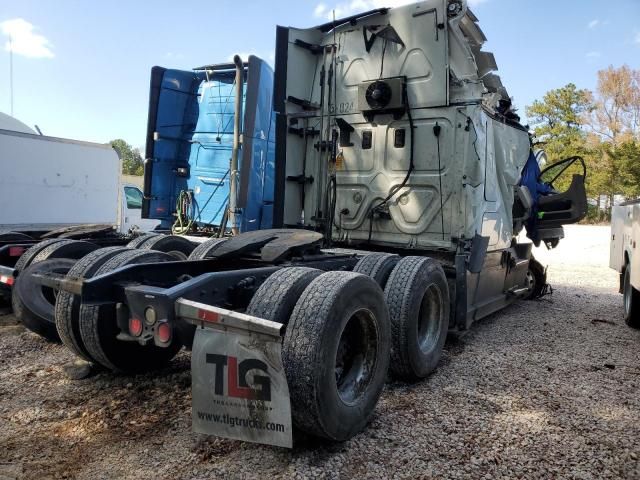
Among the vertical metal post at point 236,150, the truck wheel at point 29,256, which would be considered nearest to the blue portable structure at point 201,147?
the vertical metal post at point 236,150

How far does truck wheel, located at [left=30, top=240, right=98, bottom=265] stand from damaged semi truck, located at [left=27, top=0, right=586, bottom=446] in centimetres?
132

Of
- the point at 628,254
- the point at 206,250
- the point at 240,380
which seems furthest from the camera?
the point at 628,254

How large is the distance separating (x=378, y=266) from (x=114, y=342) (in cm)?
212

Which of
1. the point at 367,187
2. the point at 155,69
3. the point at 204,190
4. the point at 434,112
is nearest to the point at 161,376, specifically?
the point at 367,187

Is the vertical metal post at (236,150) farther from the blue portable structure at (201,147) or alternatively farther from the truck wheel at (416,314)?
the truck wheel at (416,314)

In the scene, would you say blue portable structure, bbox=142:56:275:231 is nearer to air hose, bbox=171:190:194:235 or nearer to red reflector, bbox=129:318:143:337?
air hose, bbox=171:190:194:235

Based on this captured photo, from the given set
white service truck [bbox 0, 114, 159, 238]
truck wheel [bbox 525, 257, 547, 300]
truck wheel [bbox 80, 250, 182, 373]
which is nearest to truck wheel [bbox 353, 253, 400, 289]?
truck wheel [bbox 80, 250, 182, 373]

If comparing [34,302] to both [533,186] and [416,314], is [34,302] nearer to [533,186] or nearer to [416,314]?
[416,314]

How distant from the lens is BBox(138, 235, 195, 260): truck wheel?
501 cm

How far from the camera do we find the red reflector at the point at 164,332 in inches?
103

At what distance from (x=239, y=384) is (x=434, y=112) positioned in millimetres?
3832

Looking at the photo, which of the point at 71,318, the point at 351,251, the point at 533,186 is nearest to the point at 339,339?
the point at 71,318

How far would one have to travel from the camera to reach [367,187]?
566cm

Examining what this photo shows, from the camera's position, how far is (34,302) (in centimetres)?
418
